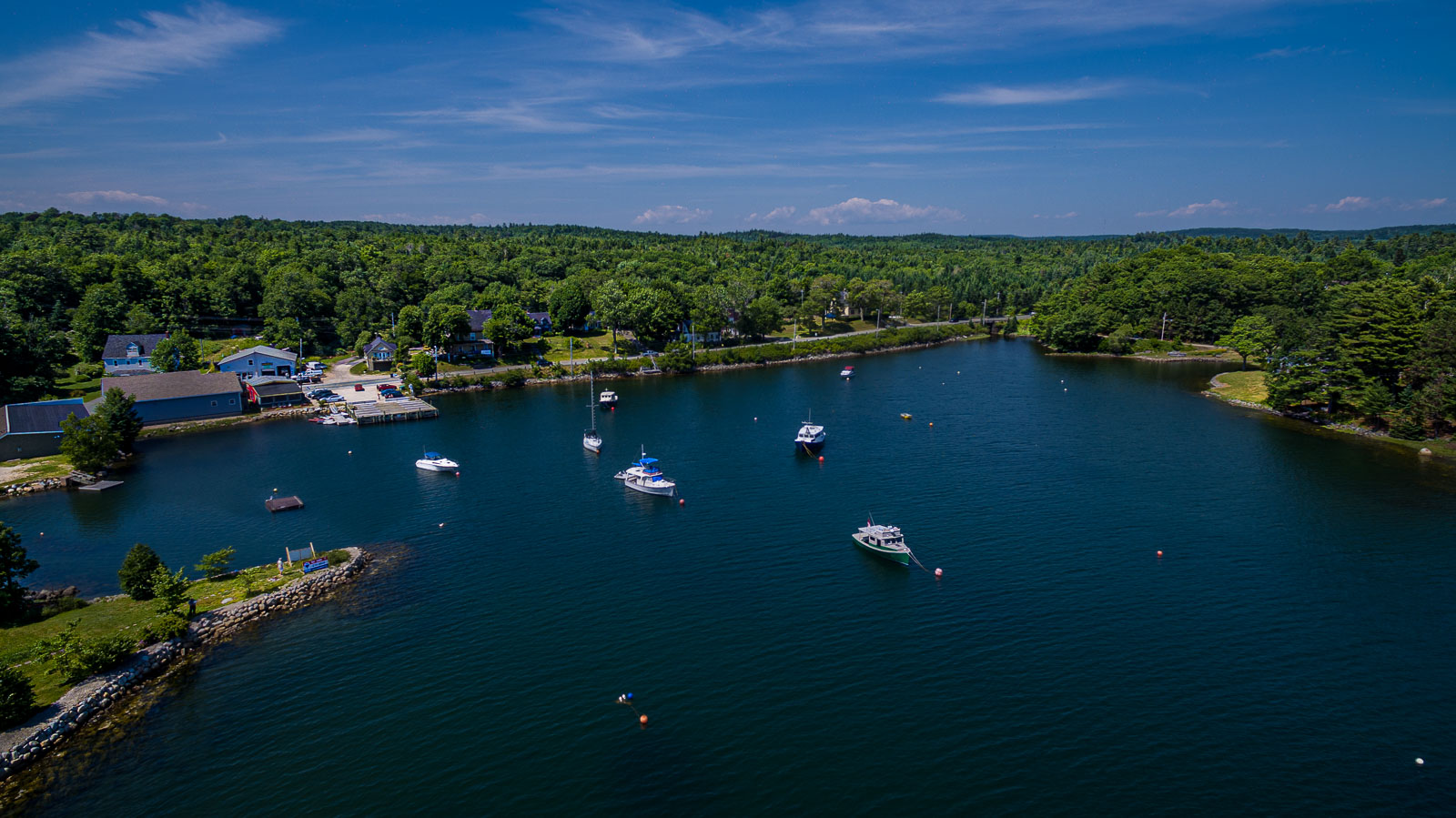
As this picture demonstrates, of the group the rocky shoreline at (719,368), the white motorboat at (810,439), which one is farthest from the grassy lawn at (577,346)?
the white motorboat at (810,439)

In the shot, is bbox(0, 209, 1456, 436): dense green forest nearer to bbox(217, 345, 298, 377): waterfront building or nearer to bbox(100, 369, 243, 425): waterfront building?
bbox(100, 369, 243, 425): waterfront building

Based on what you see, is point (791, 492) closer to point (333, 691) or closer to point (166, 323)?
point (333, 691)

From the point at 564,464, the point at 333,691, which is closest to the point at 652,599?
the point at 333,691

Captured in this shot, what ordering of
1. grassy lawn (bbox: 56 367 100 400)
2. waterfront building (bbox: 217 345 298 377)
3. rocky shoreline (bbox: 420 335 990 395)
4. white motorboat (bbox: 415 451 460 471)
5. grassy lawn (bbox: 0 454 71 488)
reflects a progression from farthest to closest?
rocky shoreline (bbox: 420 335 990 395) < waterfront building (bbox: 217 345 298 377) < grassy lawn (bbox: 56 367 100 400) < white motorboat (bbox: 415 451 460 471) < grassy lawn (bbox: 0 454 71 488)

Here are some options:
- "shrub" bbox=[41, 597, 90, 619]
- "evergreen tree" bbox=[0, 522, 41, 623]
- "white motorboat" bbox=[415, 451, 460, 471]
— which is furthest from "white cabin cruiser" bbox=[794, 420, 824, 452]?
"evergreen tree" bbox=[0, 522, 41, 623]

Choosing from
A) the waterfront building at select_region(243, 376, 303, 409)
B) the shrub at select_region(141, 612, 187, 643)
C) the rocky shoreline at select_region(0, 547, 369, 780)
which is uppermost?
the waterfront building at select_region(243, 376, 303, 409)

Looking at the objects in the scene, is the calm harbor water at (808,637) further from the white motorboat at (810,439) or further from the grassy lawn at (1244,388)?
the grassy lawn at (1244,388)

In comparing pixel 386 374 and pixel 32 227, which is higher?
pixel 32 227
